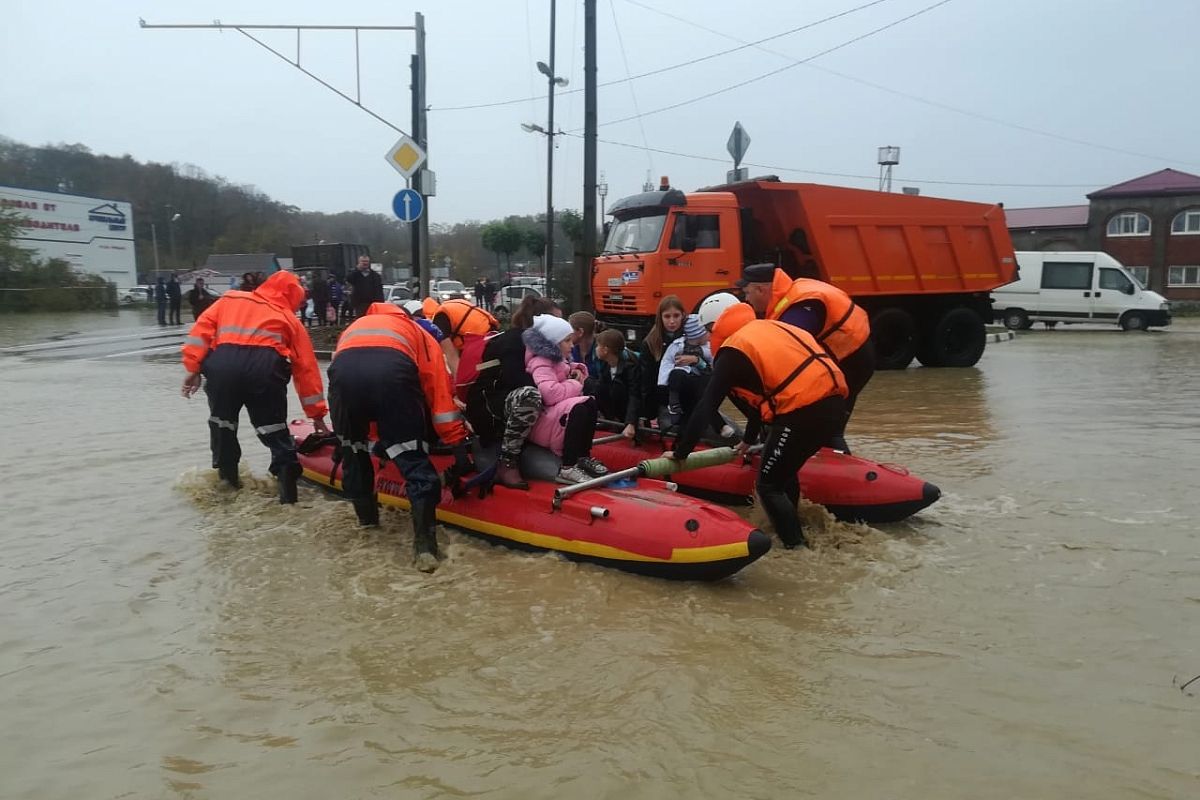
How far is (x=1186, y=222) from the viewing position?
4016 centimetres

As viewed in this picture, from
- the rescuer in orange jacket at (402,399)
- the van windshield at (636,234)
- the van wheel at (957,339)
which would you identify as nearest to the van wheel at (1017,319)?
the van wheel at (957,339)

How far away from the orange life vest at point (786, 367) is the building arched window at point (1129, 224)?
143 ft

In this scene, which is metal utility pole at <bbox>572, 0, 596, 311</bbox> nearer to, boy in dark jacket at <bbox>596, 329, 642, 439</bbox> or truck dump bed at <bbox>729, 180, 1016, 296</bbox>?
truck dump bed at <bbox>729, 180, 1016, 296</bbox>

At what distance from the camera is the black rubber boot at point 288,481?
22.1 feet

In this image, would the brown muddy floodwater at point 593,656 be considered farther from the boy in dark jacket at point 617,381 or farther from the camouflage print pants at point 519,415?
the boy in dark jacket at point 617,381

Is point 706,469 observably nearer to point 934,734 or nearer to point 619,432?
point 619,432

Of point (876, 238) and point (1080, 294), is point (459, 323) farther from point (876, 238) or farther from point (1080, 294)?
point (1080, 294)

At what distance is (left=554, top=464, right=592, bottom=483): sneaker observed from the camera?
5.48m

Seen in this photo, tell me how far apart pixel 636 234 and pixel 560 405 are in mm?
8859

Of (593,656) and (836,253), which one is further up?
(836,253)

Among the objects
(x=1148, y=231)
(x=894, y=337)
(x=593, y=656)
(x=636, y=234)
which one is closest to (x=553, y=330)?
(x=593, y=656)

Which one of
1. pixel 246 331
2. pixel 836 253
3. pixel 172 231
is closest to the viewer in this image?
pixel 246 331

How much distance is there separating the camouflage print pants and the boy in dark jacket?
1.28 metres

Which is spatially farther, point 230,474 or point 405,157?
point 405,157
